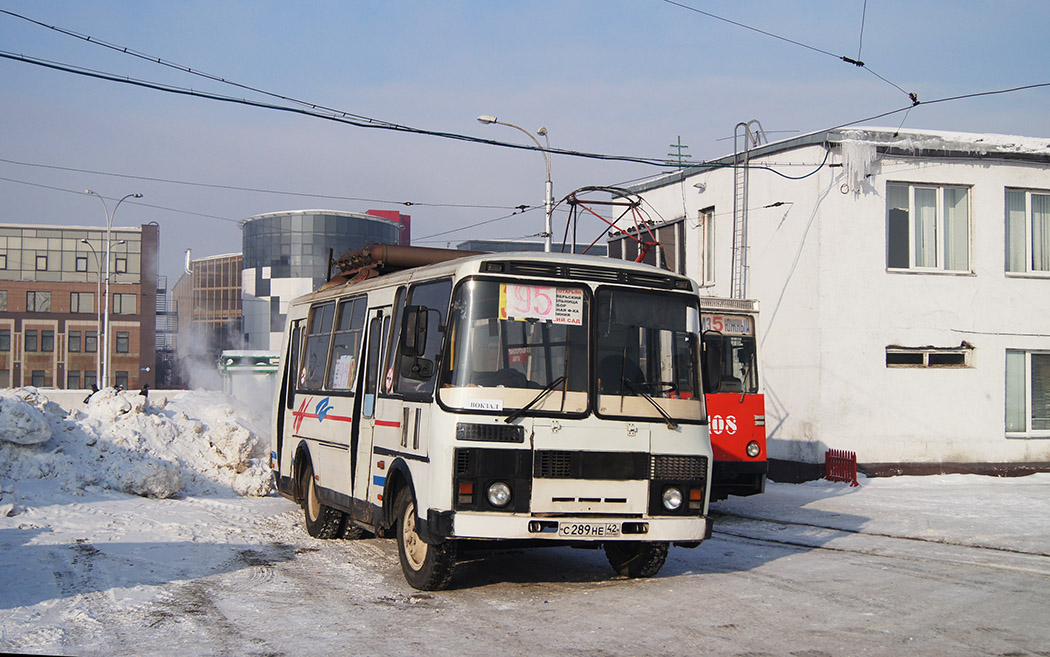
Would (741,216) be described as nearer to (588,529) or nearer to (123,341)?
(588,529)

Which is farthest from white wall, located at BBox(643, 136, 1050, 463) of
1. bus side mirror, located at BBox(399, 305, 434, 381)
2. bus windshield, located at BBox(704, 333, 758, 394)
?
bus side mirror, located at BBox(399, 305, 434, 381)

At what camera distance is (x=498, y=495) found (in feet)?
27.1

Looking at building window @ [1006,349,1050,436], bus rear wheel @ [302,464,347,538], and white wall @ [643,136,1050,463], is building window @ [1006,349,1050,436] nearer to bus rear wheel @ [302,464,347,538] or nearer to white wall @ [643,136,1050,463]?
white wall @ [643,136,1050,463]

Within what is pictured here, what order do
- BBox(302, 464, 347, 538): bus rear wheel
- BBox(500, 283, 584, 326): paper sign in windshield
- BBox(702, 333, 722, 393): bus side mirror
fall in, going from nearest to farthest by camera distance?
1. BBox(500, 283, 584, 326): paper sign in windshield
2. BBox(702, 333, 722, 393): bus side mirror
3. BBox(302, 464, 347, 538): bus rear wheel

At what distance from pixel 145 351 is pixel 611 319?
8718 cm

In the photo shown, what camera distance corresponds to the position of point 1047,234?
2427cm

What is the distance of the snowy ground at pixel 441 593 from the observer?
281 inches

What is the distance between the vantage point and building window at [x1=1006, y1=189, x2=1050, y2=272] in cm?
2389

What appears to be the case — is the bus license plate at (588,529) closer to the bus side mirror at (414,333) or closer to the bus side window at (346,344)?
the bus side mirror at (414,333)

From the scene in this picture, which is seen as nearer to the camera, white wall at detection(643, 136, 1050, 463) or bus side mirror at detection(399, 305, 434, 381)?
bus side mirror at detection(399, 305, 434, 381)

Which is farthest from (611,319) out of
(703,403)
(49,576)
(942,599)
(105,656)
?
(49,576)

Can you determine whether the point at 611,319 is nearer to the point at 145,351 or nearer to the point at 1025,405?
the point at 1025,405

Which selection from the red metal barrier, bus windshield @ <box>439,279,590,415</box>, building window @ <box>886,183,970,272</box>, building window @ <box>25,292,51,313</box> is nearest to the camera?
bus windshield @ <box>439,279,590,415</box>

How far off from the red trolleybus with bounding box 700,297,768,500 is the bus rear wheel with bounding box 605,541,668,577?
17.4ft
